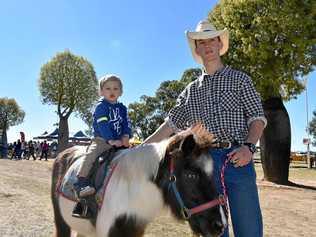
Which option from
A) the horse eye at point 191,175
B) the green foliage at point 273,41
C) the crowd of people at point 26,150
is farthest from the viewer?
the crowd of people at point 26,150

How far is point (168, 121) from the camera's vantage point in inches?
181

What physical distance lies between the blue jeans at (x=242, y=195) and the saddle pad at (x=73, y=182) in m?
0.96

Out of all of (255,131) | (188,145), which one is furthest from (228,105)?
(188,145)

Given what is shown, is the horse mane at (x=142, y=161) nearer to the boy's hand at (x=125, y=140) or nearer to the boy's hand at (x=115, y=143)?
the boy's hand at (x=115, y=143)

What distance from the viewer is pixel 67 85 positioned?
51.9 m

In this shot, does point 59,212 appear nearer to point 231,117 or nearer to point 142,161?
point 142,161

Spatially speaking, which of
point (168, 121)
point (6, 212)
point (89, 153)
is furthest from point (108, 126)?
point (6, 212)

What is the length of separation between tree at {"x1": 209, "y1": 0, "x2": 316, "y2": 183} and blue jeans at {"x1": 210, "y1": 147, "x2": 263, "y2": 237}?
53.2ft

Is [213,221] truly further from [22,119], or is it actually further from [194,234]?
[22,119]

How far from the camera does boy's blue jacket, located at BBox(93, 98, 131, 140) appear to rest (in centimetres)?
499

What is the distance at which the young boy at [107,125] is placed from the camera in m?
4.83

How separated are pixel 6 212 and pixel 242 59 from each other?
43.8 feet

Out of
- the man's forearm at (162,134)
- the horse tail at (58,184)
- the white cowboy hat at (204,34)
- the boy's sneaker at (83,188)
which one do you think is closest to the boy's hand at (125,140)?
the man's forearm at (162,134)

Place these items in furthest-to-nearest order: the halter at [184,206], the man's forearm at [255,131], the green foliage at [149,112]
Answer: the green foliage at [149,112] → the man's forearm at [255,131] → the halter at [184,206]
